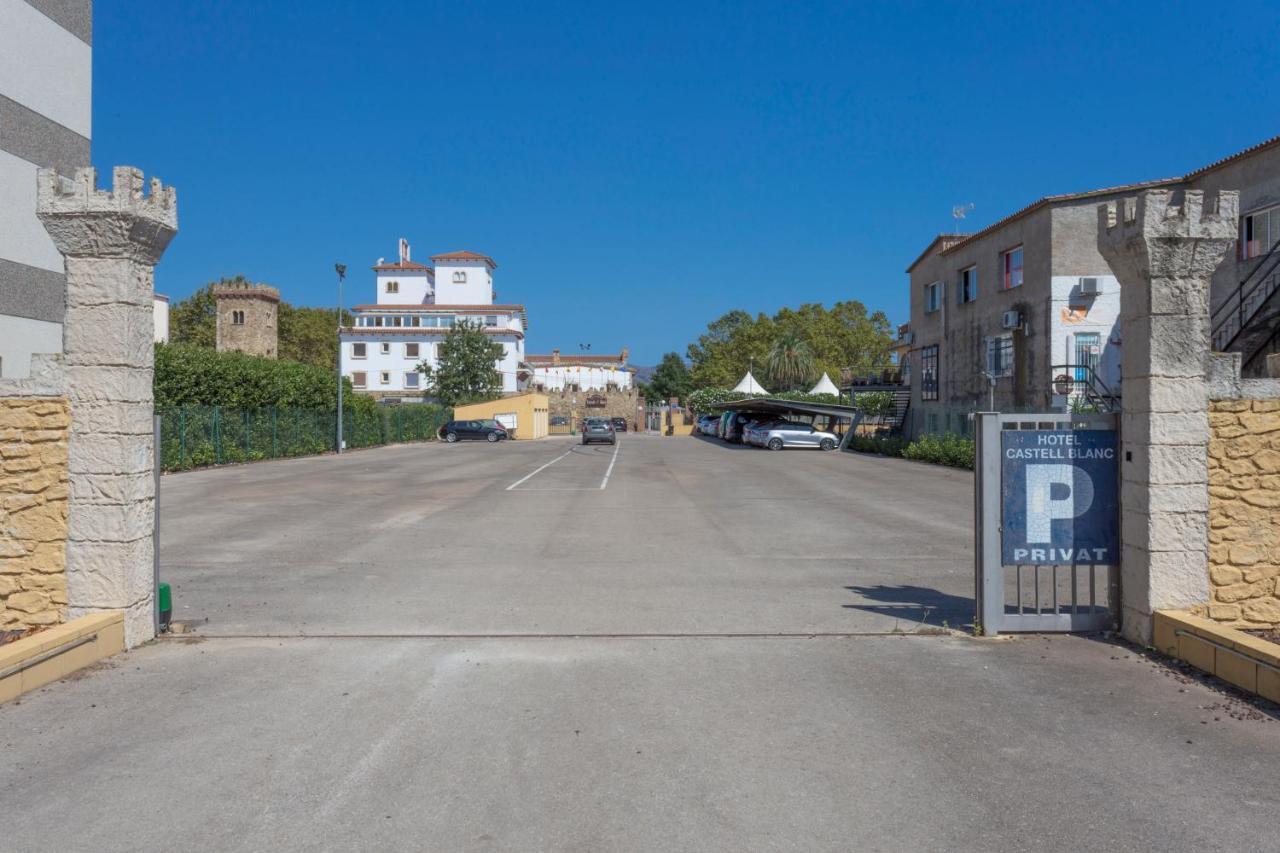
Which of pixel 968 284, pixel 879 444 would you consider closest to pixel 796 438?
pixel 879 444

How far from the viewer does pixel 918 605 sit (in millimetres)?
8156

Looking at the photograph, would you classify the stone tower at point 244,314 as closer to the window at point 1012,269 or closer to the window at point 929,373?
the window at point 929,373

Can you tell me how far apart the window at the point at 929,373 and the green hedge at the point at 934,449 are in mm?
2238

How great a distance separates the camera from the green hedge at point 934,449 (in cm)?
2802

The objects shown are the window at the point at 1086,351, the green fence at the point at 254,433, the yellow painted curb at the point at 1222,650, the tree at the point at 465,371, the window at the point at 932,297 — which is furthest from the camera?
the tree at the point at 465,371

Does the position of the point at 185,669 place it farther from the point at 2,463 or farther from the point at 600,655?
the point at 600,655

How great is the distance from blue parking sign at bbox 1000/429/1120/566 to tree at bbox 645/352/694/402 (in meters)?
126

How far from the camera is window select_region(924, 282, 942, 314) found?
3609 centimetres

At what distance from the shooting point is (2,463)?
251 inches

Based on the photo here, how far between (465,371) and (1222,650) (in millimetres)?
67126

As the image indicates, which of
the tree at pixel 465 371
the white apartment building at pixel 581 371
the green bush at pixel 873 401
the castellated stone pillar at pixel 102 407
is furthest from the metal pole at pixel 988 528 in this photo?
the white apartment building at pixel 581 371

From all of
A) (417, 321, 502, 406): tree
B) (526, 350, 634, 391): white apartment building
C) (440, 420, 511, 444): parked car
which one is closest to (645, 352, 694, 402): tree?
(526, 350, 634, 391): white apartment building

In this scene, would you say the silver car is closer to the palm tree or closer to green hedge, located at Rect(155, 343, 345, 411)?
green hedge, located at Rect(155, 343, 345, 411)

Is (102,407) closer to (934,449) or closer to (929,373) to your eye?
(934,449)
